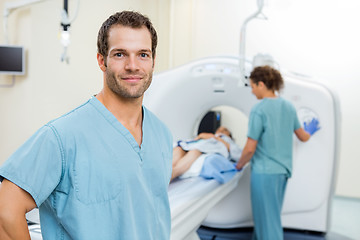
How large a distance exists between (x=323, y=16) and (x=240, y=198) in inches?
86.6

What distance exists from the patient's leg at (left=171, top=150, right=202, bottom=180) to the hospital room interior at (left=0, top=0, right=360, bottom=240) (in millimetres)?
83

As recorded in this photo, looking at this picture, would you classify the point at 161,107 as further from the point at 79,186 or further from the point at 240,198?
the point at 79,186

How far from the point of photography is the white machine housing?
2334 millimetres

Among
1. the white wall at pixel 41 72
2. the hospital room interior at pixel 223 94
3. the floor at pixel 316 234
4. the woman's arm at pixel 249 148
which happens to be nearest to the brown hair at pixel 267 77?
the hospital room interior at pixel 223 94

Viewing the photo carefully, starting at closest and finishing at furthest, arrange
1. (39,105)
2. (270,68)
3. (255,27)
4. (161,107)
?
(270,68) → (39,105) → (161,107) → (255,27)

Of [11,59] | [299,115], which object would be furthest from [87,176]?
[11,59]

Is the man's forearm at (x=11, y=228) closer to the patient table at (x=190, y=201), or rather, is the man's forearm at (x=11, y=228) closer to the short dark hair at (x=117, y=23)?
the short dark hair at (x=117, y=23)

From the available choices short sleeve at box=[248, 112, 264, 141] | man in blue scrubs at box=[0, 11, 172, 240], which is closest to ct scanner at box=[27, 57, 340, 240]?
short sleeve at box=[248, 112, 264, 141]

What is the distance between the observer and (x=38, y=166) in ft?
2.08

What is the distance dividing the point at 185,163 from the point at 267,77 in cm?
68

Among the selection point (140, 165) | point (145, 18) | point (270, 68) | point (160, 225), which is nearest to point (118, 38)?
point (145, 18)

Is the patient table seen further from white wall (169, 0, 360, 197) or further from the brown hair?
white wall (169, 0, 360, 197)

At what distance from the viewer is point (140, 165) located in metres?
0.78

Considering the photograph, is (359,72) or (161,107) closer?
(161,107)
